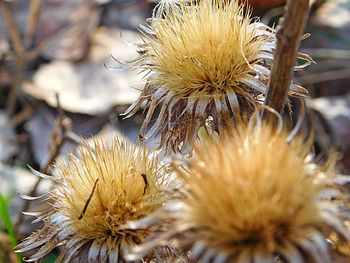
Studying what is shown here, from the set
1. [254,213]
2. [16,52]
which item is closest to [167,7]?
[254,213]

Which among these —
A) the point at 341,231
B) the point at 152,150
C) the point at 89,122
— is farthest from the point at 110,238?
the point at 89,122

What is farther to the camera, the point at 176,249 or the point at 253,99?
the point at 253,99

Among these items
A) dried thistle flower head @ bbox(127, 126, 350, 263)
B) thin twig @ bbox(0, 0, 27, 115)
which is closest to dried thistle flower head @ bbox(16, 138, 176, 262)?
dried thistle flower head @ bbox(127, 126, 350, 263)

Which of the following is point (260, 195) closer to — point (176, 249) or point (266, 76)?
point (176, 249)

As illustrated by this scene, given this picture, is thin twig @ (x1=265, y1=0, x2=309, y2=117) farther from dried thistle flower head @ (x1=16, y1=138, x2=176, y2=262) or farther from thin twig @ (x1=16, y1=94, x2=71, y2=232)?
A: thin twig @ (x1=16, y1=94, x2=71, y2=232)

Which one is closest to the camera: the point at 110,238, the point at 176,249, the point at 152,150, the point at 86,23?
the point at 176,249

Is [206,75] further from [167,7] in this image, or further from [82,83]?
[82,83]

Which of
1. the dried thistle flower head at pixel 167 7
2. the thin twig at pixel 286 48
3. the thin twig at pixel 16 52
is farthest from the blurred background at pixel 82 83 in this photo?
the thin twig at pixel 286 48
